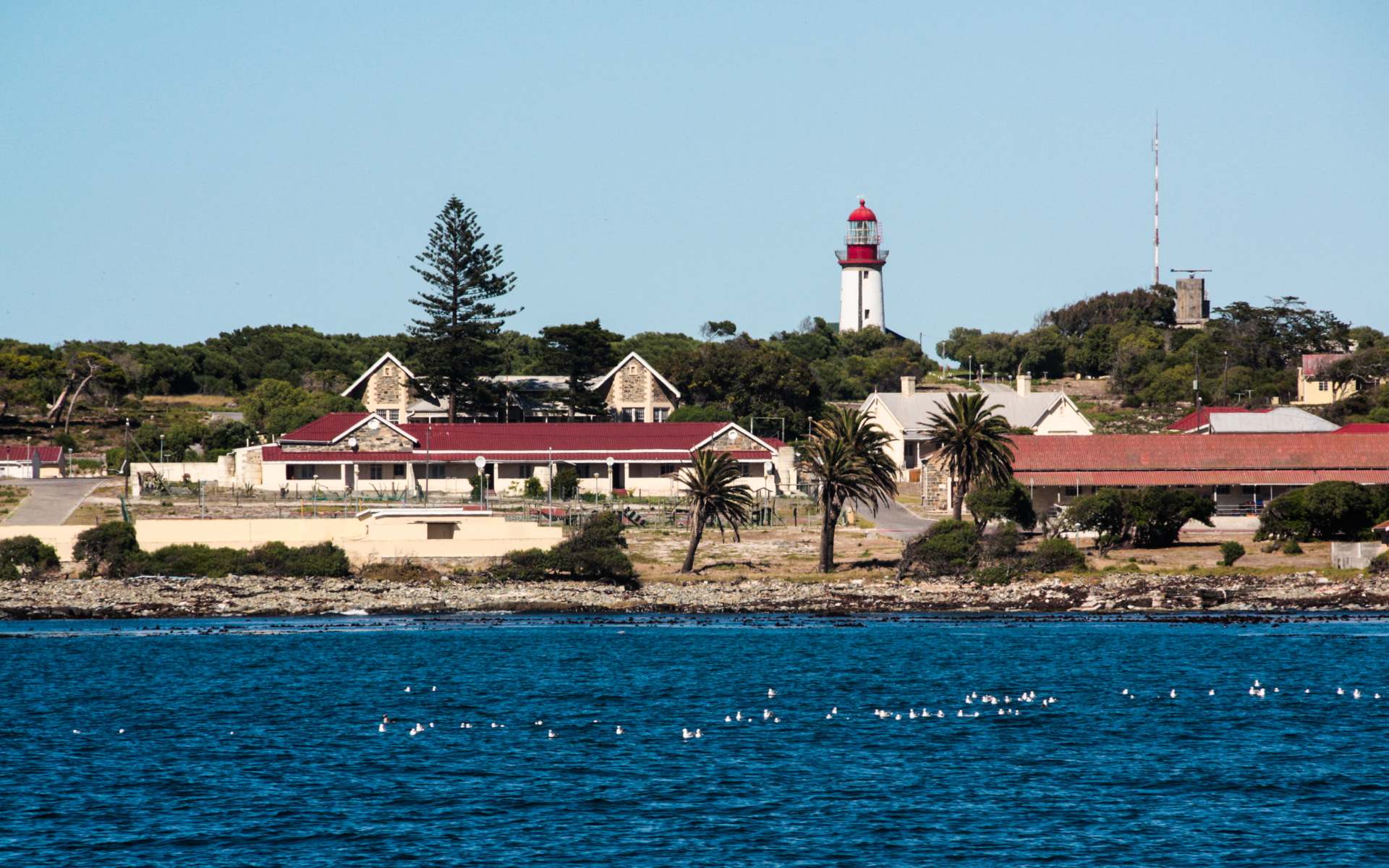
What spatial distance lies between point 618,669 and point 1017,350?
328 ft

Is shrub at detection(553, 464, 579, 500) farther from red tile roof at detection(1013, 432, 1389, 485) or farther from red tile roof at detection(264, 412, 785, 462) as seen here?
red tile roof at detection(1013, 432, 1389, 485)

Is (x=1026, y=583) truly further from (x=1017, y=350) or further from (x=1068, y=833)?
(x=1017, y=350)

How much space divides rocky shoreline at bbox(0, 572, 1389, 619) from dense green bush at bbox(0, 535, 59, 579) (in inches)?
42.4

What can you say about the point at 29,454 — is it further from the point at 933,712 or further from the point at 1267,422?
the point at 933,712

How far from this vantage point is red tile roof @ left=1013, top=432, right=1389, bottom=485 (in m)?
80.6

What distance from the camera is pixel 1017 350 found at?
487ft

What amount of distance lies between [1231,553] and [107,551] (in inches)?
1703

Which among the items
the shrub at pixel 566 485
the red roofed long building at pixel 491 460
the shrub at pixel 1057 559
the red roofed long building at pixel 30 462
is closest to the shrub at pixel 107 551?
the red roofed long building at pixel 491 460

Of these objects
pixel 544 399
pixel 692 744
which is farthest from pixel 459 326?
pixel 692 744

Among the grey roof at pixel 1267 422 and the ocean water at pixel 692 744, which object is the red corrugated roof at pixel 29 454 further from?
the grey roof at pixel 1267 422

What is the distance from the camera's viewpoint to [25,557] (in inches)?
2800

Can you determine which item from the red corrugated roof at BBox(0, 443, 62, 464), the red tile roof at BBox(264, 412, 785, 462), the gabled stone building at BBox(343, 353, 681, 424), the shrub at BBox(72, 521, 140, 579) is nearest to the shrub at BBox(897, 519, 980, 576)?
the red tile roof at BBox(264, 412, 785, 462)

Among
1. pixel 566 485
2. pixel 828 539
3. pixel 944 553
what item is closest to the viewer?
pixel 828 539

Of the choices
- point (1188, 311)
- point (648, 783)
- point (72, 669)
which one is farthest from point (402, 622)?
point (1188, 311)
